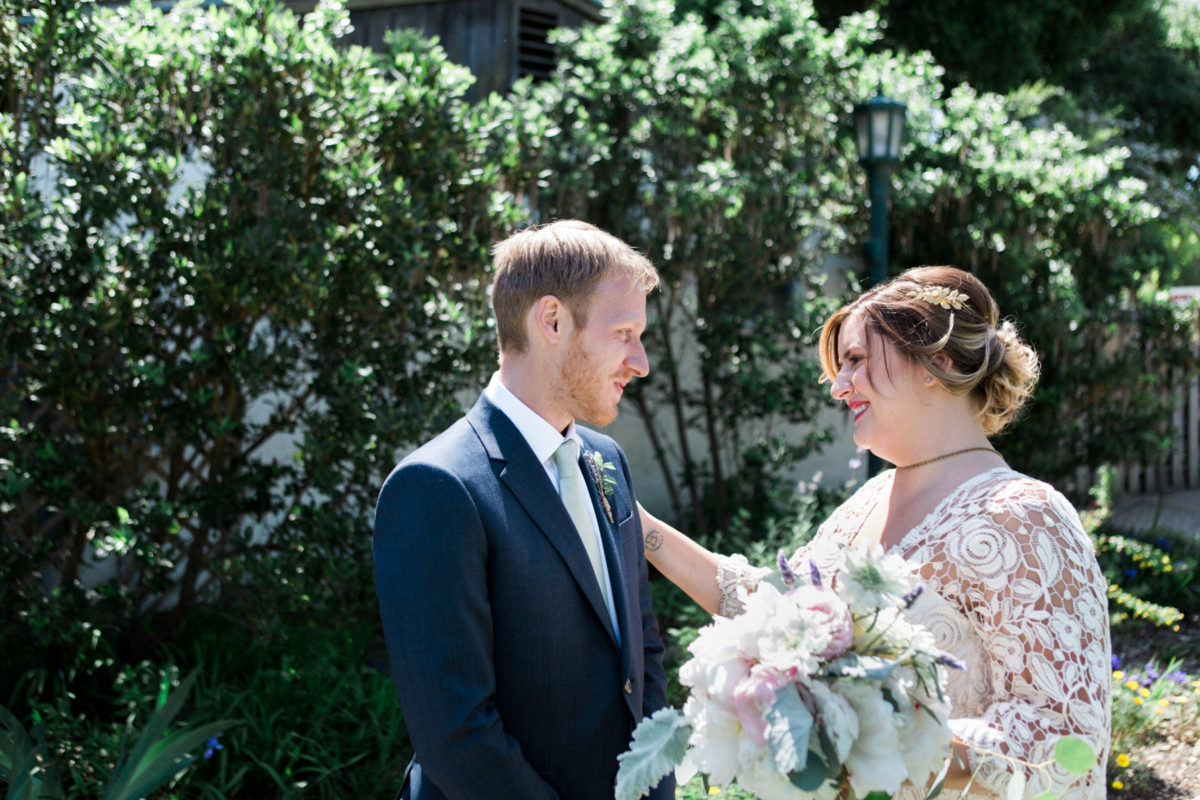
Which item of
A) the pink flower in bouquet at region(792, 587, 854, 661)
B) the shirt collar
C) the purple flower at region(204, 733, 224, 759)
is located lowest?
the purple flower at region(204, 733, 224, 759)

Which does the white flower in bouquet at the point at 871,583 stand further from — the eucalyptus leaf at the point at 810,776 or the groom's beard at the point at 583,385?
the groom's beard at the point at 583,385

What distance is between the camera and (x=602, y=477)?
2.34m

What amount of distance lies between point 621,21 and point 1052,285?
4.09 metres

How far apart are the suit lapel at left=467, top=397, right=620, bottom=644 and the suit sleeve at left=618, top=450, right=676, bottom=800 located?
0.31 metres

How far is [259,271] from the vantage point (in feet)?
14.0

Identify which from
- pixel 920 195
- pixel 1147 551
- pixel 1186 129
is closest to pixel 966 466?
pixel 1147 551

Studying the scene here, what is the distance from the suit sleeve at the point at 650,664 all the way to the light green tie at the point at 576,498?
0.57ft

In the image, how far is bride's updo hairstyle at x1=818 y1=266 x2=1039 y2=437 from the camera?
2359mm

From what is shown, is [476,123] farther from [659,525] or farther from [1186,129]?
[1186,129]

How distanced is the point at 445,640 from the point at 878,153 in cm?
607

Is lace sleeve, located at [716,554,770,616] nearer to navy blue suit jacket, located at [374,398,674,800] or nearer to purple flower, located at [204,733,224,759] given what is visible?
navy blue suit jacket, located at [374,398,674,800]

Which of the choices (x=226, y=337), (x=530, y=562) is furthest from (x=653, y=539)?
(x=226, y=337)

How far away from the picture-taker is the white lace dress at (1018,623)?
190cm

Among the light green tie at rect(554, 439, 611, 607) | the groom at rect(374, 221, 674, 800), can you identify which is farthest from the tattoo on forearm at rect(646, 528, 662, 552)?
the light green tie at rect(554, 439, 611, 607)
